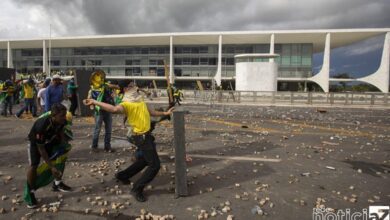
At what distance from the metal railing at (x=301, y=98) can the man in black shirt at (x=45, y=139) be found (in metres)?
22.4

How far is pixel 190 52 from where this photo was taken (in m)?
61.7

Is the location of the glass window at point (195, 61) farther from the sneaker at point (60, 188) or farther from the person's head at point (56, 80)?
the sneaker at point (60, 188)

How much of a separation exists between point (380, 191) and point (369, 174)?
3.26 feet

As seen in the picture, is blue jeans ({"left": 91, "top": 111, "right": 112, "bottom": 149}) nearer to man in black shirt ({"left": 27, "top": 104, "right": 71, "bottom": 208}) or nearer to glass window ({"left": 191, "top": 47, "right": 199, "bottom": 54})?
man in black shirt ({"left": 27, "top": 104, "right": 71, "bottom": 208})

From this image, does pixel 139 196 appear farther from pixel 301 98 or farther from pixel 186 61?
pixel 186 61

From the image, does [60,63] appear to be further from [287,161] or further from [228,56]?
[287,161]

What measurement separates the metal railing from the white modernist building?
80.5 feet

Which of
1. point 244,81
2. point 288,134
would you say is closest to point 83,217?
point 288,134

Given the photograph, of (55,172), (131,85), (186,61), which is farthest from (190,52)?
(55,172)

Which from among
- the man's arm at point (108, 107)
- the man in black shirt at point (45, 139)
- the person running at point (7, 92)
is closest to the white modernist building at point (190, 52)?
the person running at point (7, 92)

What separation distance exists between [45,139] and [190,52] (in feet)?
193

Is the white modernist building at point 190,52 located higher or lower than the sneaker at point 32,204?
A: higher

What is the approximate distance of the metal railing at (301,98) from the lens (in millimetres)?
26094

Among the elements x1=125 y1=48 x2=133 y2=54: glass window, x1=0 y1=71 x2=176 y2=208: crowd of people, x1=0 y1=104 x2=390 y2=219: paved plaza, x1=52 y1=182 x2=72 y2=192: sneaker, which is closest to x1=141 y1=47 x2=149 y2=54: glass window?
x1=125 y1=48 x2=133 y2=54: glass window
